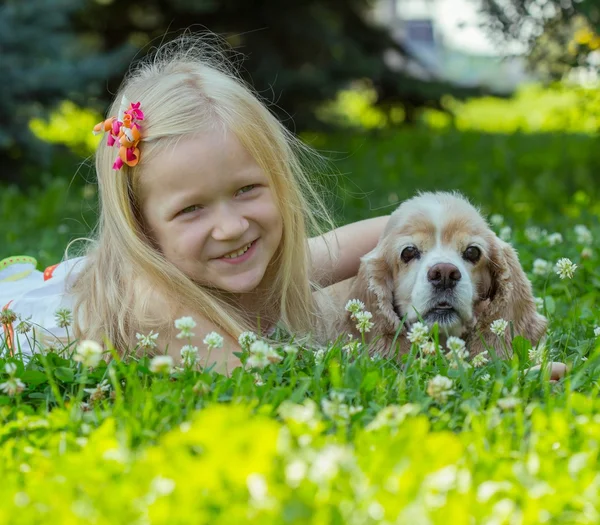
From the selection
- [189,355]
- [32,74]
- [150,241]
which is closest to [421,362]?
[189,355]

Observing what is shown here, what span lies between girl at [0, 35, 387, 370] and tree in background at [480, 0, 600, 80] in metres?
3.72

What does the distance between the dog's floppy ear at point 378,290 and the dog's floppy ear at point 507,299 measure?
38 cm

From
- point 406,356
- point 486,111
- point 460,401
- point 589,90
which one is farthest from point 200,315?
point 486,111

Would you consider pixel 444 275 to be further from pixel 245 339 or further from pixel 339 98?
pixel 339 98

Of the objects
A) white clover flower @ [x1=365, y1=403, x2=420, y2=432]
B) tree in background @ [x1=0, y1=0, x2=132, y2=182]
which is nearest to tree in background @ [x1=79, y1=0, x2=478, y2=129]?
tree in background @ [x1=0, y1=0, x2=132, y2=182]

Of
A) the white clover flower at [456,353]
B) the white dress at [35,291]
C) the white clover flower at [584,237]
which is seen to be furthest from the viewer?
the white clover flower at [584,237]

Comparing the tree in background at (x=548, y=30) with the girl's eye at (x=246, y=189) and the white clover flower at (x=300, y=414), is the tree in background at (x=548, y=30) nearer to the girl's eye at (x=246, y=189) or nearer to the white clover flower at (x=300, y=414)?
the girl's eye at (x=246, y=189)

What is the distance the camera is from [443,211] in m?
3.82

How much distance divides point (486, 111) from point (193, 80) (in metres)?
15.8

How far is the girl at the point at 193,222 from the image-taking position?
11.7ft

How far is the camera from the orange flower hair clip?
3.61m

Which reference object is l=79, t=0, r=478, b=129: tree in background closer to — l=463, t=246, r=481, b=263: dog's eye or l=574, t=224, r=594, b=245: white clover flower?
l=574, t=224, r=594, b=245: white clover flower

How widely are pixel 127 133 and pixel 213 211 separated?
1.53 feet

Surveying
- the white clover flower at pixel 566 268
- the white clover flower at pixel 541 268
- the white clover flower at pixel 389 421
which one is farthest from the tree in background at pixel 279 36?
the white clover flower at pixel 389 421
